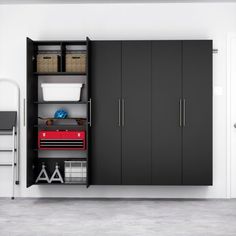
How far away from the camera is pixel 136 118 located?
581 cm

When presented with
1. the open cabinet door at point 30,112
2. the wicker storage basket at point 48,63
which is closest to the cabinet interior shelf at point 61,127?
the open cabinet door at point 30,112

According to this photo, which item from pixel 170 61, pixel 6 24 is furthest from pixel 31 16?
pixel 170 61

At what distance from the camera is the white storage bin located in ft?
19.1

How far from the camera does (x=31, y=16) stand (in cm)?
621

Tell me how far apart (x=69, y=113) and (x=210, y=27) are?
88.9 inches

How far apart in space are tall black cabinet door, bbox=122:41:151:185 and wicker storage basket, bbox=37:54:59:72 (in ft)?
2.94

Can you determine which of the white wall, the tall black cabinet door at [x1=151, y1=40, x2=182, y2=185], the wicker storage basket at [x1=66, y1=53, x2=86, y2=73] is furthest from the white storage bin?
the tall black cabinet door at [x1=151, y1=40, x2=182, y2=185]

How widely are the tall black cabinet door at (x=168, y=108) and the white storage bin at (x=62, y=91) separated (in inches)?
39.9

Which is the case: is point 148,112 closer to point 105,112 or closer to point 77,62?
point 105,112

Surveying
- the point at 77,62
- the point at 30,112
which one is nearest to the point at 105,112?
the point at 77,62

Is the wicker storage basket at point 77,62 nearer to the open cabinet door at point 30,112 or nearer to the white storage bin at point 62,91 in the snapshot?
the white storage bin at point 62,91

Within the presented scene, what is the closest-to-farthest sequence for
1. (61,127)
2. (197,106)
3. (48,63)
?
(197,106) → (48,63) → (61,127)

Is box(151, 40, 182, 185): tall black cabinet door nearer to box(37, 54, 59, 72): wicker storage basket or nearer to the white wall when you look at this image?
the white wall

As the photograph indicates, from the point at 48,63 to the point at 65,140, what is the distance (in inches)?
40.9
